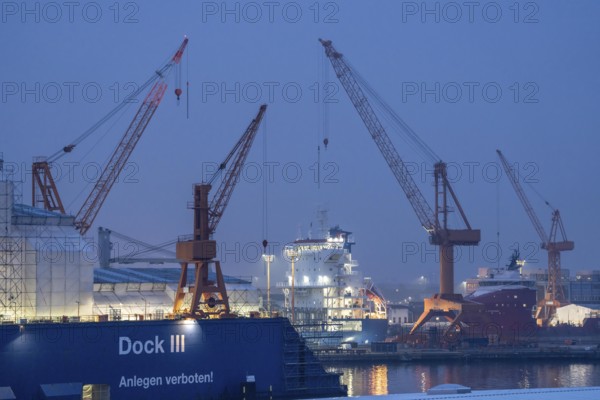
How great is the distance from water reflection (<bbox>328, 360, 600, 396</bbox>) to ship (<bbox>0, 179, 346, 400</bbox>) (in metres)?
9.27

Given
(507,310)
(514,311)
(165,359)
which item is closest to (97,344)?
(165,359)

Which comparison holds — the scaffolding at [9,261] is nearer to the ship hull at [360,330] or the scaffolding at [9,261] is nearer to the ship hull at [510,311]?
the ship hull at [360,330]

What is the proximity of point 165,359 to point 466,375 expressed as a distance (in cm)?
2724

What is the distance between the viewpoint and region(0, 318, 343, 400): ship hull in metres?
38.5

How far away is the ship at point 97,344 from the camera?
38.7 meters

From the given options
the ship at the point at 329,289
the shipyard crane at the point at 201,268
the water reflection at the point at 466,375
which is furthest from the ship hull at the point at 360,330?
the shipyard crane at the point at 201,268

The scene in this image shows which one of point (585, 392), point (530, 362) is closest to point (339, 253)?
point (530, 362)

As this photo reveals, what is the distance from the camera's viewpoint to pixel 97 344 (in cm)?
3969

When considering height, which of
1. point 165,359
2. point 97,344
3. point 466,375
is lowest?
point 466,375

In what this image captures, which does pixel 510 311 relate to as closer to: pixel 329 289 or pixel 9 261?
pixel 329 289

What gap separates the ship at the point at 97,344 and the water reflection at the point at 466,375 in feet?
30.4

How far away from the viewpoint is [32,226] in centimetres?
4400

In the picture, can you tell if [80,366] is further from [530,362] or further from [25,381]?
[530,362]

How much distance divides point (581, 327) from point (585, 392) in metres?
69.8
